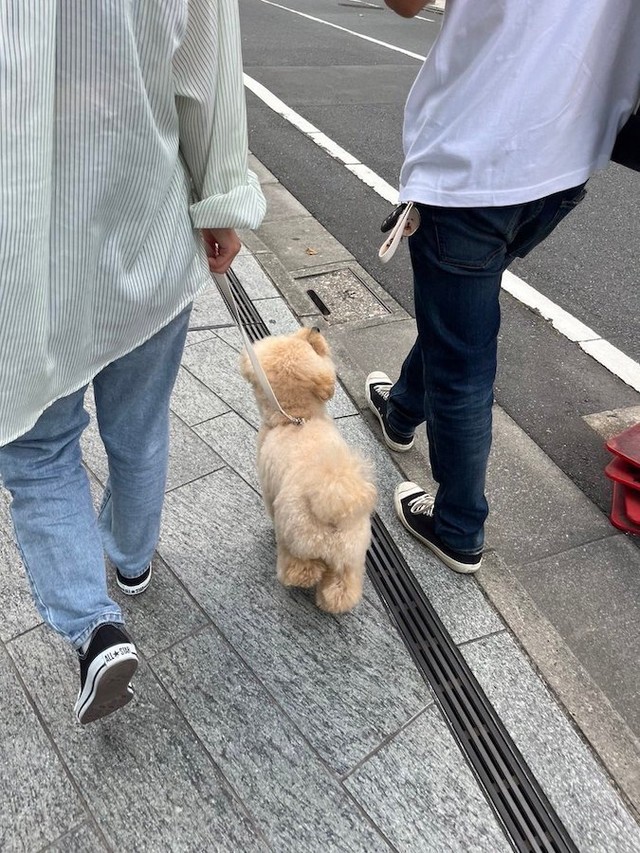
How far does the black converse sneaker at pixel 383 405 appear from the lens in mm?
2715

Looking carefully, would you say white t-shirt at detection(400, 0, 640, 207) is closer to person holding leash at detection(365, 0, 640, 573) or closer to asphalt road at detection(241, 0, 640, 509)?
person holding leash at detection(365, 0, 640, 573)

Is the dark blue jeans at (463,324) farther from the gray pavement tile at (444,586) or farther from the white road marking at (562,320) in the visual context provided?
the white road marking at (562,320)

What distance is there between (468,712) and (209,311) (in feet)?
7.94

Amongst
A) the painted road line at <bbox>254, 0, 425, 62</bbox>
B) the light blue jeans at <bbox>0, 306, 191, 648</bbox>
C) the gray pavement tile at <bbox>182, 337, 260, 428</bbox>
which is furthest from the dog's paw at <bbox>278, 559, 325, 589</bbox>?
the painted road line at <bbox>254, 0, 425, 62</bbox>

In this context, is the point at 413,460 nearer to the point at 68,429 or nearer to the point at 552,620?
the point at 552,620

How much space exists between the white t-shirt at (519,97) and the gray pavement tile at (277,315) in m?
1.76

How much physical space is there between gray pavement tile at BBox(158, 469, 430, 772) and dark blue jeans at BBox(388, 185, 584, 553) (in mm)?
490

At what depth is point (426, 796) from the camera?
5.26 ft

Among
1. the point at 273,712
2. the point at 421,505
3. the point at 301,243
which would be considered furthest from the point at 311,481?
the point at 301,243

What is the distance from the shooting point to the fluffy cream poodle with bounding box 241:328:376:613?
68.0 inches

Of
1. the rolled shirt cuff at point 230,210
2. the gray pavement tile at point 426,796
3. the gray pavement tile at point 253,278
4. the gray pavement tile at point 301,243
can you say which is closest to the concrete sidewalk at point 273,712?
the gray pavement tile at point 426,796

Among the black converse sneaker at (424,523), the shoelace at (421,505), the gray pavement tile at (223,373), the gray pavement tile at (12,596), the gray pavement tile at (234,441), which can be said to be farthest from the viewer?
the gray pavement tile at (223,373)

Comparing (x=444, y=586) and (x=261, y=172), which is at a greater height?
(x=444, y=586)

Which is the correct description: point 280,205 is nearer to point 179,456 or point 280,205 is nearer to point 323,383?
point 179,456
